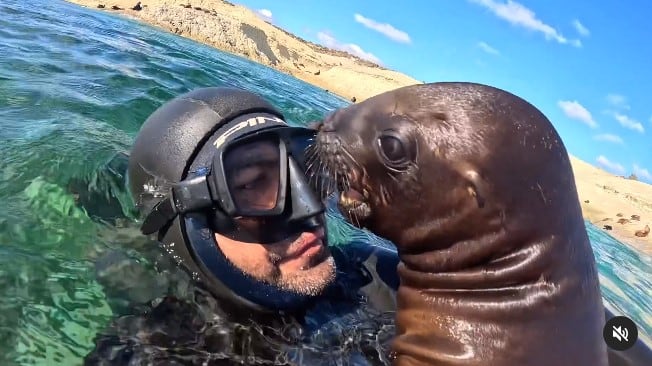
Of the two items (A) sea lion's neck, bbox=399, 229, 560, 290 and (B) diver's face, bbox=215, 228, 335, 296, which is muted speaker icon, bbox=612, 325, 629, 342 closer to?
(A) sea lion's neck, bbox=399, 229, 560, 290

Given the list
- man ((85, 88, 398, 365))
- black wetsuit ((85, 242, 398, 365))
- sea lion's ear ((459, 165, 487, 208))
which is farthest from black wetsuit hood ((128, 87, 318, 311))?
sea lion's ear ((459, 165, 487, 208))

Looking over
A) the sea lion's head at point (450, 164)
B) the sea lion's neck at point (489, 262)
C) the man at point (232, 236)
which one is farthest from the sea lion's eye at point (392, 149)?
the man at point (232, 236)

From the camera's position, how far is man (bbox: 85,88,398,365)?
3.21 metres

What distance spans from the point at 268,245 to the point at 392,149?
1.21m

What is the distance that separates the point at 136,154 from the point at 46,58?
5.36 m

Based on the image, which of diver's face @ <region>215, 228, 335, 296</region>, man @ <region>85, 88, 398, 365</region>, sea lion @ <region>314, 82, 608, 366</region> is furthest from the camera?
diver's face @ <region>215, 228, 335, 296</region>

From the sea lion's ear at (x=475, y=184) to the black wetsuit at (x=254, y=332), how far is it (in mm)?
1380

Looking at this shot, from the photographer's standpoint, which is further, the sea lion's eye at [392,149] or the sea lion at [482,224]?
the sea lion's eye at [392,149]

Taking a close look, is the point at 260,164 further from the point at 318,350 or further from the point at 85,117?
the point at 85,117

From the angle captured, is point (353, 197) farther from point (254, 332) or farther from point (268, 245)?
point (254, 332)

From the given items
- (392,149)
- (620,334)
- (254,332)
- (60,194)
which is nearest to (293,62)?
(60,194)

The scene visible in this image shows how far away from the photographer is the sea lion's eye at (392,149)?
247 cm

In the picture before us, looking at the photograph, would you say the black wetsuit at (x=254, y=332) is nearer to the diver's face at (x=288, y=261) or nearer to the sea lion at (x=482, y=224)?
the diver's face at (x=288, y=261)

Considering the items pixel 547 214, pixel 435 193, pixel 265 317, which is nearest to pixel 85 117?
pixel 265 317
